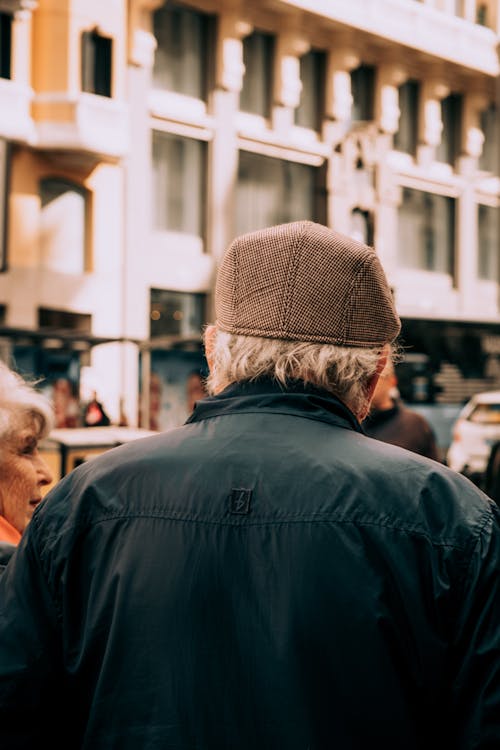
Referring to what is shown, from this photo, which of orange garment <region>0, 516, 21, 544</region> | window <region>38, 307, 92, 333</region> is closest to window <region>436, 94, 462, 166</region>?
window <region>38, 307, 92, 333</region>

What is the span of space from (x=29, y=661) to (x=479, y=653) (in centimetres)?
70

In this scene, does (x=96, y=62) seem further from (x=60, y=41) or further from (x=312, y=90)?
(x=312, y=90)

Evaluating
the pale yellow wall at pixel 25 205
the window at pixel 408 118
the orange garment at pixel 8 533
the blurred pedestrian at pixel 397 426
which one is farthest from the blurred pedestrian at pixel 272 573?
the window at pixel 408 118

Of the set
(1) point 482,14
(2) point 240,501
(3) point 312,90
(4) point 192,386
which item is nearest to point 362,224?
(3) point 312,90

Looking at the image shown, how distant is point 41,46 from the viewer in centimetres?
1964

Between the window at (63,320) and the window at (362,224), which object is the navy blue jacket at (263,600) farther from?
the window at (362,224)

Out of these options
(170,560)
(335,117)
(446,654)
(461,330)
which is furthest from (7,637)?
(335,117)

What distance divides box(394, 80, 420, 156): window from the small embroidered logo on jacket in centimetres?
2715

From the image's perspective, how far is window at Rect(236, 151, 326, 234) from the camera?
23859 millimetres

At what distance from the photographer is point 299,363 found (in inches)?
71.0

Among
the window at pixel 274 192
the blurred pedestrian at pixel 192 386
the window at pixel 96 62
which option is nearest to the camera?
the window at pixel 96 62

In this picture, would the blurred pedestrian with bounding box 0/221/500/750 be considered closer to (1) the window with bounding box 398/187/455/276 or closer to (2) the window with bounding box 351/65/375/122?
(2) the window with bounding box 351/65/375/122

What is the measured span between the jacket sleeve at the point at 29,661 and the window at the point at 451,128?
2883 cm

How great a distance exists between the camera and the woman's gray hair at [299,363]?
181cm
